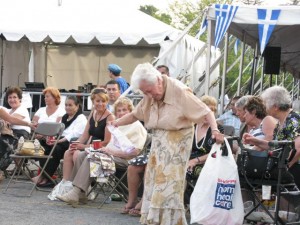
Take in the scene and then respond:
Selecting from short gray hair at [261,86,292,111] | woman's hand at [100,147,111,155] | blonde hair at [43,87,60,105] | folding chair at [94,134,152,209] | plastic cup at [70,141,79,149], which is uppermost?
short gray hair at [261,86,292,111]

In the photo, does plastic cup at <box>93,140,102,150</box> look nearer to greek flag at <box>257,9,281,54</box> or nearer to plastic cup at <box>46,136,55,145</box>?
plastic cup at <box>46,136,55,145</box>

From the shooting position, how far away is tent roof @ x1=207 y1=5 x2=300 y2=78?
9.71 m

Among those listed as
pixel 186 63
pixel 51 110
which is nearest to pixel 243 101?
pixel 51 110

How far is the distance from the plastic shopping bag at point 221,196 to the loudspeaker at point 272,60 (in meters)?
8.66

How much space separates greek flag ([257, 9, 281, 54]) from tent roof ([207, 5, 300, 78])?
0.07 m

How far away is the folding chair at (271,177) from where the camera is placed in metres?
6.00

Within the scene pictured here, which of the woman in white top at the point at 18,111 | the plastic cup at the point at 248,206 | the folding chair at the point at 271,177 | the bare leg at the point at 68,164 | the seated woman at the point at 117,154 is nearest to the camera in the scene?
the folding chair at the point at 271,177

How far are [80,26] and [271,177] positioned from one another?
9.72m

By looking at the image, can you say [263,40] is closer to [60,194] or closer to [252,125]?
[252,125]

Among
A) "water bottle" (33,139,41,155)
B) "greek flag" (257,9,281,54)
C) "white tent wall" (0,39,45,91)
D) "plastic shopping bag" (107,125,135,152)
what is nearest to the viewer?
"plastic shopping bag" (107,125,135,152)

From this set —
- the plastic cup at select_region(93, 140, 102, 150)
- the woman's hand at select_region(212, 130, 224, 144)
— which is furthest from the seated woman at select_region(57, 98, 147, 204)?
the woman's hand at select_region(212, 130, 224, 144)

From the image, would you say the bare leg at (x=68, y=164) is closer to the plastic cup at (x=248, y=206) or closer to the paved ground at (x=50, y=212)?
the paved ground at (x=50, y=212)

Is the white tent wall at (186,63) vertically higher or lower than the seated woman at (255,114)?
higher

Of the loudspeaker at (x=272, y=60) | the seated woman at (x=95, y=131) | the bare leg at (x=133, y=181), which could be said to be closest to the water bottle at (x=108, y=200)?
the seated woman at (x=95, y=131)
